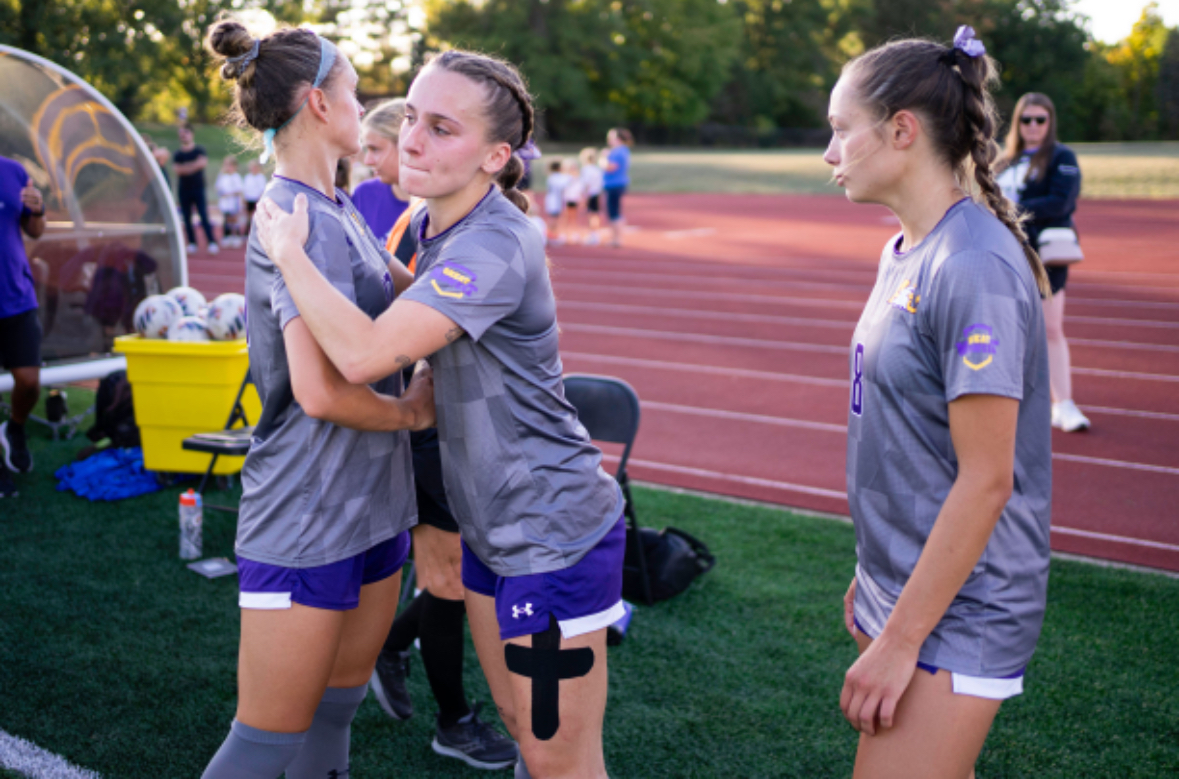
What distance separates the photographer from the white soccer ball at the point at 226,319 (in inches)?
208

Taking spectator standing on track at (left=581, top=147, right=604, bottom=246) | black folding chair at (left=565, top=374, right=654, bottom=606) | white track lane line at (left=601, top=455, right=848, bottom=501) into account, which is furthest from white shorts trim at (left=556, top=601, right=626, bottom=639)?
spectator standing on track at (left=581, top=147, right=604, bottom=246)

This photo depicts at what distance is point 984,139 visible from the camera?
157 centimetres

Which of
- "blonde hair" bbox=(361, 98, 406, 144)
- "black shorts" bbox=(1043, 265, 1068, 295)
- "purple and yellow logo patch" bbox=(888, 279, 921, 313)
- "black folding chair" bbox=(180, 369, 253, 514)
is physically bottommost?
"black folding chair" bbox=(180, 369, 253, 514)

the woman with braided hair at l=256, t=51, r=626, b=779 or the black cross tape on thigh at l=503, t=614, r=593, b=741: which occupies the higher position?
the woman with braided hair at l=256, t=51, r=626, b=779

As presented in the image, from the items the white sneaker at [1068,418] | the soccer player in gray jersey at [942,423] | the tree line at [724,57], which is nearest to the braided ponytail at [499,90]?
the soccer player in gray jersey at [942,423]

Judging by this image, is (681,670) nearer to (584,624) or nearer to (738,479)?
(584,624)

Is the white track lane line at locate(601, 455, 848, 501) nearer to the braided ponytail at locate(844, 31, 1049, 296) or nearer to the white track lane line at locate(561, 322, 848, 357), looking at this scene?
the white track lane line at locate(561, 322, 848, 357)

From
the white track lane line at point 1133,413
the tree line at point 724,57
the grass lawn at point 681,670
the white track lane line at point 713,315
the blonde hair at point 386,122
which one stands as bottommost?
the grass lawn at point 681,670

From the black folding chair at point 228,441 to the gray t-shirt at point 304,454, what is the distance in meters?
2.60

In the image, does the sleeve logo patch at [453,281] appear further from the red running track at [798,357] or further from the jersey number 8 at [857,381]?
the red running track at [798,357]

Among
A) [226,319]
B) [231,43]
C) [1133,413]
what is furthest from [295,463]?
[1133,413]

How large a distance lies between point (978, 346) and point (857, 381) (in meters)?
0.33

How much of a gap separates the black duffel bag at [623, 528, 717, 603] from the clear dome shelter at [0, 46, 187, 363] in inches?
192

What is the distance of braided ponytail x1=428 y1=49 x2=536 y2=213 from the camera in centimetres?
178
